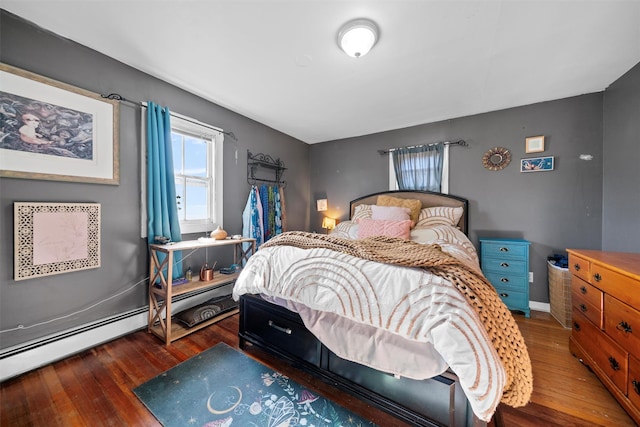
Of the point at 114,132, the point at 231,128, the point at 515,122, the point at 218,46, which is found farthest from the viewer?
the point at 231,128

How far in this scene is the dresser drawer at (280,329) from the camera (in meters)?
1.48

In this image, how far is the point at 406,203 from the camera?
10.3 ft

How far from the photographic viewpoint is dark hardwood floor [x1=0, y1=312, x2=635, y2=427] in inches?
49.0

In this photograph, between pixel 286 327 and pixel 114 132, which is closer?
pixel 286 327

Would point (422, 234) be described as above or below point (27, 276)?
above

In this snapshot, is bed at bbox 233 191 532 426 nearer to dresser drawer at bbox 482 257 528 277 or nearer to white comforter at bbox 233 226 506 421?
white comforter at bbox 233 226 506 421

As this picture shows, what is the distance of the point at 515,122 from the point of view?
2789 mm

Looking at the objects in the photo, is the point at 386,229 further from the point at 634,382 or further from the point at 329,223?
the point at 634,382

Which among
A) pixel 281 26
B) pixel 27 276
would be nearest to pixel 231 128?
pixel 281 26

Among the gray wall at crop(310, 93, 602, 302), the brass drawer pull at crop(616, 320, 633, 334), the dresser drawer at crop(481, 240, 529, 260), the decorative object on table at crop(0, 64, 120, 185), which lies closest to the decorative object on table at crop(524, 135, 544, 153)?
the gray wall at crop(310, 93, 602, 302)

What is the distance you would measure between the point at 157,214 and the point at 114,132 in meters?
0.77

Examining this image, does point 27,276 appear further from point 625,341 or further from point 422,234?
point 625,341

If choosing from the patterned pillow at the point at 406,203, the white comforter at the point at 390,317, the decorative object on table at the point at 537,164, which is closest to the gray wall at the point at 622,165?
the decorative object on table at the point at 537,164

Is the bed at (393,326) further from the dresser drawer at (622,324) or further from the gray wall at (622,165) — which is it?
the gray wall at (622,165)
